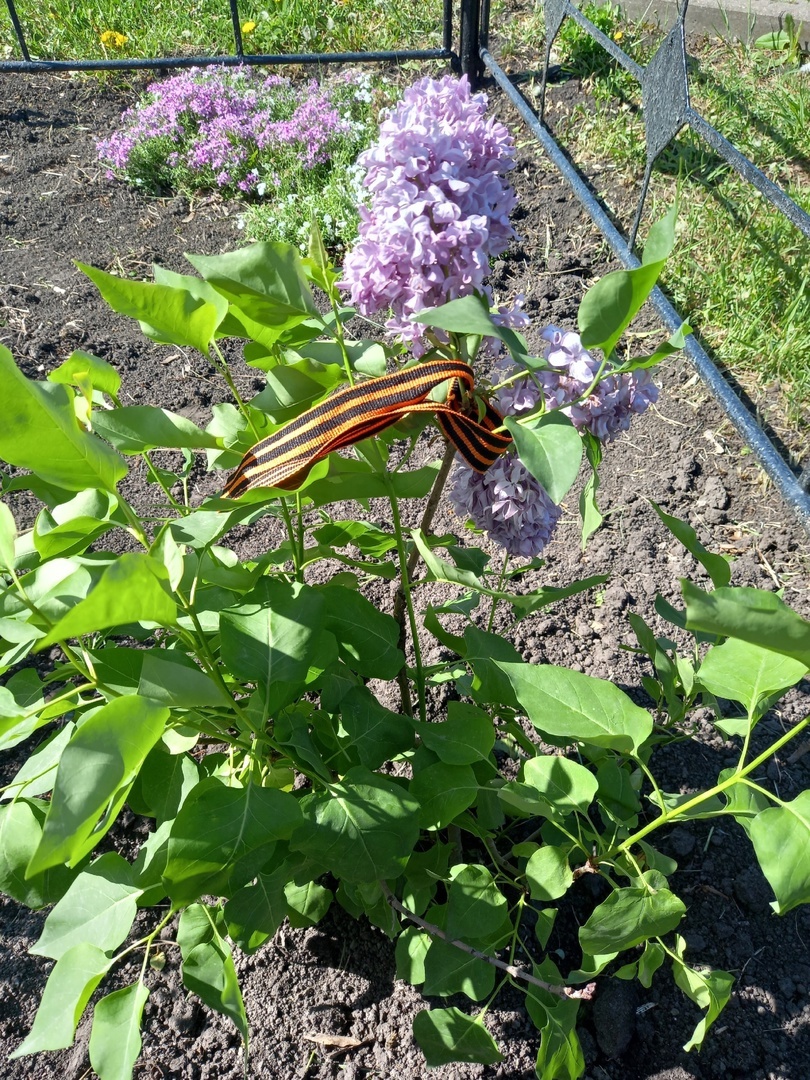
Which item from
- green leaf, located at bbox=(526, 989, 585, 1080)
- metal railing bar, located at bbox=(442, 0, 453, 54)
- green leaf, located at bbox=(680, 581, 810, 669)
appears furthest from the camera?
metal railing bar, located at bbox=(442, 0, 453, 54)

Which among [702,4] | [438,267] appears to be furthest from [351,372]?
[702,4]

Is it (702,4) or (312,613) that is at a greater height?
(702,4)

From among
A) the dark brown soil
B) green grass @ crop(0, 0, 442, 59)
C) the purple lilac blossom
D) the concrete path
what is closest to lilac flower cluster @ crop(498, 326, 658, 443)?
the purple lilac blossom

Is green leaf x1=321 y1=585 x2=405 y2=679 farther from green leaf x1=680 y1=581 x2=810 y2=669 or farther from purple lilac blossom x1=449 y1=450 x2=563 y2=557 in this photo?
green leaf x1=680 y1=581 x2=810 y2=669

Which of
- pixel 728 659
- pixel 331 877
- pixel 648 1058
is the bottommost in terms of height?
pixel 648 1058

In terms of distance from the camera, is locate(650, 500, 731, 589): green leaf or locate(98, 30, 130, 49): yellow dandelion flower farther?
locate(98, 30, 130, 49): yellow dandelion flower

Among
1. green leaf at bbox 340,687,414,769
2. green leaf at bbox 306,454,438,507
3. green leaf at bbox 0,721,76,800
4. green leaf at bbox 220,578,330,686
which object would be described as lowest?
green leaf at bbox 340,687,414,769

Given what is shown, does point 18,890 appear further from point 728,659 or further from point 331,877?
point 728,659
